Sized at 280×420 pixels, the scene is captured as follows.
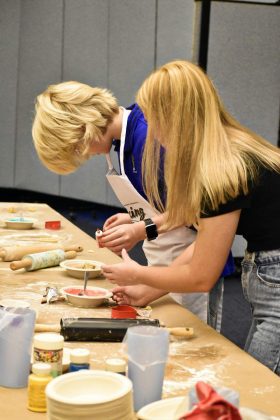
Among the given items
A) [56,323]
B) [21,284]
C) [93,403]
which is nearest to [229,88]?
[21,284]

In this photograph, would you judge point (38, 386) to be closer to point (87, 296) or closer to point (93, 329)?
point (93, 329)

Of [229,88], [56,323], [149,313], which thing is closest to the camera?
[56,323]

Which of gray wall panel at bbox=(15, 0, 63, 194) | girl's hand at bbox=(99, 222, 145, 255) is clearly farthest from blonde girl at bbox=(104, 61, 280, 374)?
gray wall panel at bbox=(15, 0, 63, 194)

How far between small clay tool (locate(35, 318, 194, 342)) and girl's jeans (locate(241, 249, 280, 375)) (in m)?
0.25

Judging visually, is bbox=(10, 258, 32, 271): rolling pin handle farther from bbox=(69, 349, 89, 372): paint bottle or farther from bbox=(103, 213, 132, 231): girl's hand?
bbox=(69, 349, 89, 372): paint bottle

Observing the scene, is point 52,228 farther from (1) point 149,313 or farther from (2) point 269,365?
(2) point 269,365

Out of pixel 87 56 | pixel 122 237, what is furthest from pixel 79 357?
pixel 87 56

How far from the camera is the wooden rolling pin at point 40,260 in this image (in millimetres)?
2371

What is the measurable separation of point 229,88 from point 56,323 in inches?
165

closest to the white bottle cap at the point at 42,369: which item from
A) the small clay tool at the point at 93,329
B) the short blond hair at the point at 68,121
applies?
the small clay tool at the point at 93,329

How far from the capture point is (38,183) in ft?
29.1

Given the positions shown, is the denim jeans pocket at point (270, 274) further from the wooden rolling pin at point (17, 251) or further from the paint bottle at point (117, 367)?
the wooden rolling pin at point (17, 251)

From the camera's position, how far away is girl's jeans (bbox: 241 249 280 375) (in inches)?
72.0

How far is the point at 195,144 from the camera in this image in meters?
1.73
